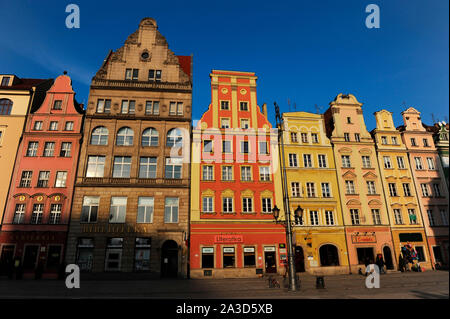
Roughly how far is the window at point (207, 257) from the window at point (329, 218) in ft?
43.3

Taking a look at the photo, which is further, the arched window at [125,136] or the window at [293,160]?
the window at [293,160]

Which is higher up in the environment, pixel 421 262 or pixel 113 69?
pixel 113 69

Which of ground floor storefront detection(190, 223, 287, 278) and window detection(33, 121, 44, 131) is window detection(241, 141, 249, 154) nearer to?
ground floor storefront detection(190, 223, 287, 278)

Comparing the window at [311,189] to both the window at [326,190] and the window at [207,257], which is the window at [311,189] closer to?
the window at [326,190]

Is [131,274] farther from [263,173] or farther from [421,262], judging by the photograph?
[421,262]

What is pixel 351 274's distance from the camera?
2772 centimetres

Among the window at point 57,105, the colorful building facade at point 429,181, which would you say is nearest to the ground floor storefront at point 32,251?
the window at point 57,105

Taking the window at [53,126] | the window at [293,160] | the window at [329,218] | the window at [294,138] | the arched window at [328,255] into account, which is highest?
the window at [53,126]

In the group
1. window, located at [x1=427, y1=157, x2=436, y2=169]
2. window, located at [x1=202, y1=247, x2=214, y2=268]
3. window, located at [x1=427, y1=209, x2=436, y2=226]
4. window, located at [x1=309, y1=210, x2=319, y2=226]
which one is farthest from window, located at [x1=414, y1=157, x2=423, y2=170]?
window, located at [x1=202, y1=247, x2=214, y2=268]

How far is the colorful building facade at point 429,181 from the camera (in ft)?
101

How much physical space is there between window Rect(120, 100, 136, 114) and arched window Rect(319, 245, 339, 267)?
26413mm

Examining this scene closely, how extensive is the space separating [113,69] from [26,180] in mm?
15469
